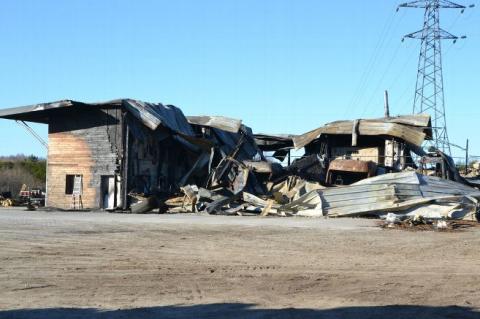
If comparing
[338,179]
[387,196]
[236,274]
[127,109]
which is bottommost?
[236,274]

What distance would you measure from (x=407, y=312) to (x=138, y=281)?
4.64 meters

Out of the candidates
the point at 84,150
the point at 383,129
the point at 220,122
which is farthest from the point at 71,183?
the point at 383,129

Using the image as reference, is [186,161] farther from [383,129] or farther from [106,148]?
[383,129]

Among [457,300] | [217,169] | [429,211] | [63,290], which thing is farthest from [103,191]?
[457,300]

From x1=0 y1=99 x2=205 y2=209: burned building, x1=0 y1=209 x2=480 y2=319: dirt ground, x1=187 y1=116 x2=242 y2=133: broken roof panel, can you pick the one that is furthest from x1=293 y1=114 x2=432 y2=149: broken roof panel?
x1=0 y1=209 x2=480 y2=319: dirt ground

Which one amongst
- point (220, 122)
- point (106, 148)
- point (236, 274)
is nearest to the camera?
point (236, 274)

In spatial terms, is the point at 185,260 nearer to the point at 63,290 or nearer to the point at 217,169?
the point at 63,290

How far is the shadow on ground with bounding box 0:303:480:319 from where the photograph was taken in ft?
26.4

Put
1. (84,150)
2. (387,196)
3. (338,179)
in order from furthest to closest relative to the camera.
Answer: (84,150) → (338,179) → (387,196)

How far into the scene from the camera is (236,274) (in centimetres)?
Result: 1175

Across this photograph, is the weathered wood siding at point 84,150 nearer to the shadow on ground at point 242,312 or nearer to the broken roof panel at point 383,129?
the broken roof panel at point 383,129

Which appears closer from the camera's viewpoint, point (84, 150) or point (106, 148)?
point (106, 148)

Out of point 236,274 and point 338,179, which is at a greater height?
point 338,179

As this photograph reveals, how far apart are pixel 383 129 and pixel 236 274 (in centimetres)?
2632
